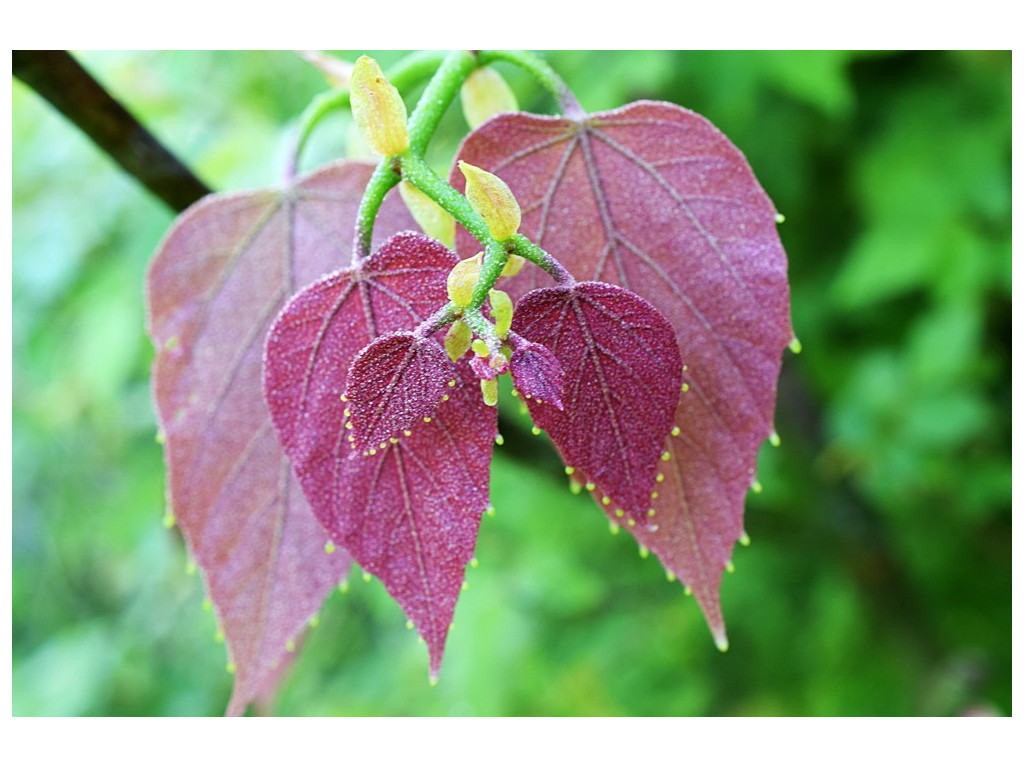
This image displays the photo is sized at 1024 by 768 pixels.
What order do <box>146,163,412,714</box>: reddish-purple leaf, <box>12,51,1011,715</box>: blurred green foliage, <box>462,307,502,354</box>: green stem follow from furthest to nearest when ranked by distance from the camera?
1. <box>12,51,1011,715</box>: blurred green foliage
2. <box>146,163,412,714</box>: reddish-purple leaf
3. <box>462,307,502,354</box>: green stem

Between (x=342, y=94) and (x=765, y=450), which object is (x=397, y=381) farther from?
(x=765, y=450)

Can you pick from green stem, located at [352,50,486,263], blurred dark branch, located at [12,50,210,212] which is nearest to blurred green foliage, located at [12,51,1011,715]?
blurred dark branch, located at [12,50,210,212]

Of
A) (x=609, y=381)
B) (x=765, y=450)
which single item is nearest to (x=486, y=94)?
(x=609, y=381)

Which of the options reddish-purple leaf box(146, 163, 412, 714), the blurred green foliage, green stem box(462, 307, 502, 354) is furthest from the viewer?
the blurred green foliage

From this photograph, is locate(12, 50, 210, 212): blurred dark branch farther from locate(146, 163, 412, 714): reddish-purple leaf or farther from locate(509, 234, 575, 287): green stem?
locate(509, 234, 575, 287): green stem

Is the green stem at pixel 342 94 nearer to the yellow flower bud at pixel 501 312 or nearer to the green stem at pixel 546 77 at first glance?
the green stem at pixel 546 77

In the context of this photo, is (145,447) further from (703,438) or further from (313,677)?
(703,438)

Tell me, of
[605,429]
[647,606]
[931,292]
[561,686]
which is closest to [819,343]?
[931,292]

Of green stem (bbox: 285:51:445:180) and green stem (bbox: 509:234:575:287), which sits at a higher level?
green stem (bbox: 285:51:445:180)
